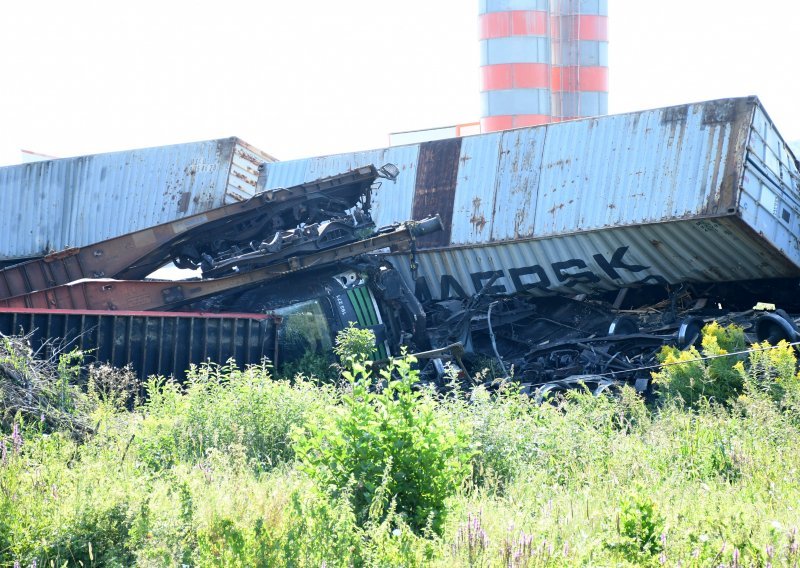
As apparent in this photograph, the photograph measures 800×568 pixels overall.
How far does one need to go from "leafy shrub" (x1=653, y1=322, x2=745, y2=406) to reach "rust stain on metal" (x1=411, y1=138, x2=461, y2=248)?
725cm

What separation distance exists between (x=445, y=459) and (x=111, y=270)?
9.93 meters

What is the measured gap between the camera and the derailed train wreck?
14031 millimetres

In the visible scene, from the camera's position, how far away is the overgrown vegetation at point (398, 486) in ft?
17.2

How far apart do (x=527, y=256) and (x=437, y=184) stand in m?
2.52

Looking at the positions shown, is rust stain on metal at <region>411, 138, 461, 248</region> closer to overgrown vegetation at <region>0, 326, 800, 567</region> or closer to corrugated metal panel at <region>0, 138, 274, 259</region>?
corrugated metal panel at <region>0, 138, 274, 259</region>

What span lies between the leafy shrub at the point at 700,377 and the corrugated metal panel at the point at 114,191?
41.7ft

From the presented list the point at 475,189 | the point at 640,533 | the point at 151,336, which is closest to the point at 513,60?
the point at 475,189

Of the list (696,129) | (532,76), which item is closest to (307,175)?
(696,129)

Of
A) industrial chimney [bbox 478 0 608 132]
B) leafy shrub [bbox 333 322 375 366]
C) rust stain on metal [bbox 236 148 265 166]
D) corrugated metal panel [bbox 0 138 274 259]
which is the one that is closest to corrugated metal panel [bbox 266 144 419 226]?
rust stain on metal [bbox 236 148 265 166]

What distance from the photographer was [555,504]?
20.1 ft

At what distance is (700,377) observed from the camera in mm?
10219

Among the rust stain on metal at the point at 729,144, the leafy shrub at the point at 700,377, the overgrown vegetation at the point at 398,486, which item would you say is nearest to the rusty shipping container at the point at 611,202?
the rust stain on metal at the point at 729,144

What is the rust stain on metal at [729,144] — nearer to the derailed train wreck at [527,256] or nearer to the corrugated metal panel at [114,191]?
the derailed train wreck at [527,256]

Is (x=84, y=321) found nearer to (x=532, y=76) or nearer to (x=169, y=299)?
(x=169, y=299)
